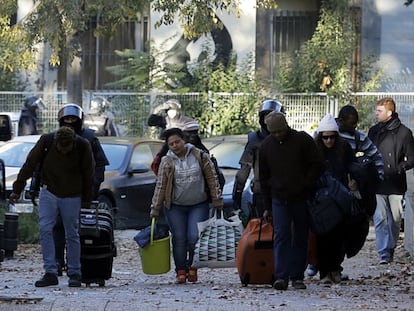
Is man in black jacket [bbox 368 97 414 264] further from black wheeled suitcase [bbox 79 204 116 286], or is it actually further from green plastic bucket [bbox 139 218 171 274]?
black wheeled suitcase [bbox 79 204 116 286]

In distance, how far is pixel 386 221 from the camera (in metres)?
14.2

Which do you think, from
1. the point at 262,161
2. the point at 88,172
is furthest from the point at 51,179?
the point at 262,161

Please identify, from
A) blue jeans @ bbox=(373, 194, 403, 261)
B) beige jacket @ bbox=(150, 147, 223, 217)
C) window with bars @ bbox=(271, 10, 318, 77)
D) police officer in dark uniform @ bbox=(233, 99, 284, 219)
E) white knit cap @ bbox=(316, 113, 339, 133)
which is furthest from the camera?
window with bars @ bbox=(271, 10, 318, 77)

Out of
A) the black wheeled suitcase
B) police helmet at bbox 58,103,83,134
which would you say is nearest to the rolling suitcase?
the black wheeled suitcase

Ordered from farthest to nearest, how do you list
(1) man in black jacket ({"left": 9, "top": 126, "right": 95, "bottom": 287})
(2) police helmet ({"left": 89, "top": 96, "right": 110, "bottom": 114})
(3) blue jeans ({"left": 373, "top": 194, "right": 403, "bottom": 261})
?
(2) police helmet ({"left": 89, "top": 96, "right": 110, "bottom": 114})
(3) blue jeans ({"left": 373, "top": 194, "right": 403, "bottom": 261})
(1) man in black jacket ({"left": 9, "top": 126, "right": 95, "bottom": 287})

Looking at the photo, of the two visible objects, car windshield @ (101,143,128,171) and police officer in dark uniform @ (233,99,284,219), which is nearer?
police officer in dark uniform @ (233,99,284,219)

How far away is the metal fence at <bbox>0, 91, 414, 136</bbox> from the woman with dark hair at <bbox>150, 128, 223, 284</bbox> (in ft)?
55.2

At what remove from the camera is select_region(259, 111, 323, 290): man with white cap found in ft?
35.9

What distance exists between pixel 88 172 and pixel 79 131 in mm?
828

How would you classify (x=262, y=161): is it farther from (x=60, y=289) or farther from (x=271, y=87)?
(x=271, y=87)

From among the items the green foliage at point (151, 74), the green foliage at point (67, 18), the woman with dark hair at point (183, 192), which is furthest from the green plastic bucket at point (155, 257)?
the green foliage at point (151, 74)

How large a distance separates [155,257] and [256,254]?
1154 mm

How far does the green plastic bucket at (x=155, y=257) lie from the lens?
1188 centimetres

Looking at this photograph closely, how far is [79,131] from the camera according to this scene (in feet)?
39.6
